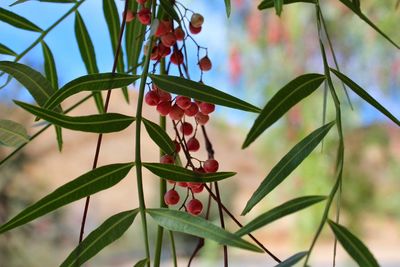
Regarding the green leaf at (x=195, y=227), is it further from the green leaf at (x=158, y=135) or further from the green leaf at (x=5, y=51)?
the green leaf at (x=5, y=51)

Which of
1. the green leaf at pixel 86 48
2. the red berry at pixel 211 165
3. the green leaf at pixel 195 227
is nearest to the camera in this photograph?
the green leaf at pixel 195 227

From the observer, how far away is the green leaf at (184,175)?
0.29m

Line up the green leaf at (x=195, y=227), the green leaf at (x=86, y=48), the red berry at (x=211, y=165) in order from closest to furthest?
the green leaf at (x=195, y=227) < the red berry at (x=211, y=165) < the green leaf at (x=86, y=48)

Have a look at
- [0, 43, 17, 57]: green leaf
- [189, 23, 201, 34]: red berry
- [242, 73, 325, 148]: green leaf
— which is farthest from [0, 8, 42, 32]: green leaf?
[242, 73, 325, 148]: green leaf

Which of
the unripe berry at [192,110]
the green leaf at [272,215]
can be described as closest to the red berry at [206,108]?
the unripe berry at [192,110]

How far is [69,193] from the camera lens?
0.28 meters

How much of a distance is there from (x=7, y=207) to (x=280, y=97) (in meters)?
2.09

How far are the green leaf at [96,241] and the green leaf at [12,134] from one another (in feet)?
0.26

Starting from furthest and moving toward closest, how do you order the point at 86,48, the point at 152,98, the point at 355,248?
the point at 86,48 < the point at 152,98 < the point at 355,248

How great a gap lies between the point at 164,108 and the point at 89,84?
0.05 meters

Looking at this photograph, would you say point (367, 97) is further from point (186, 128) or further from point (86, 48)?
point (86, 48)

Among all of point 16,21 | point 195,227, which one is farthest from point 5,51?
point 195,227

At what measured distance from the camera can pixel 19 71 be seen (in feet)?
1.16

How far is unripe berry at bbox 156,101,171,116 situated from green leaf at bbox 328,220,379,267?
13 cm
